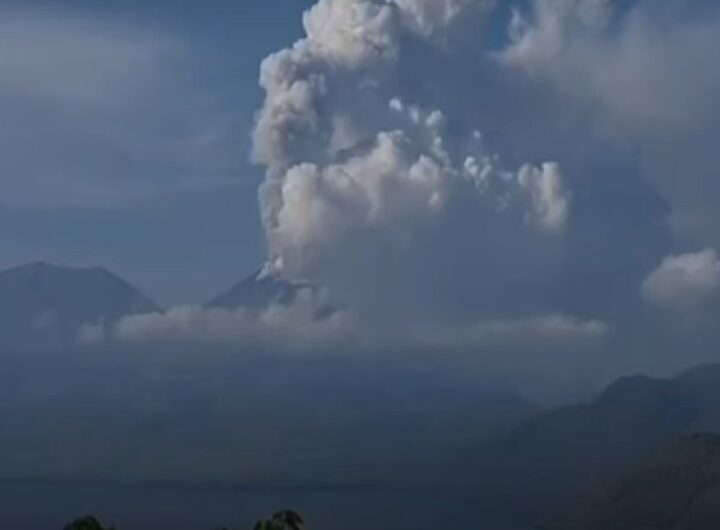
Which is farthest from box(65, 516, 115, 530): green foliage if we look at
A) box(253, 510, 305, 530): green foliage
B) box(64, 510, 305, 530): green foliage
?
box(253, 510, 305, 530): green foliage

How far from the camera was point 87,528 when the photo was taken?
74.8 feet

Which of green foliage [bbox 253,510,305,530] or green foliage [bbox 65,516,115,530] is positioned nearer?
green foliage [bbox 253,510,305,530]

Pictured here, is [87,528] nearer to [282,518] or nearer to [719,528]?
[282,518]

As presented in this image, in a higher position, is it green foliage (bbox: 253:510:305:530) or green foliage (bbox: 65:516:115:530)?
green foliage (bbox: 65:516:115:530)

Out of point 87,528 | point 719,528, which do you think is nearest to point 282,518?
point 87,528

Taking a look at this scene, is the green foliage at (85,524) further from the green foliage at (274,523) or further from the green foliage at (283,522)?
the green foliage at (283,522)

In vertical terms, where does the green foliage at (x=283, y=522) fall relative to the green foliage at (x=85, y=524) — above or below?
below

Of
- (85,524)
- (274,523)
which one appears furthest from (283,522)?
(85,524)

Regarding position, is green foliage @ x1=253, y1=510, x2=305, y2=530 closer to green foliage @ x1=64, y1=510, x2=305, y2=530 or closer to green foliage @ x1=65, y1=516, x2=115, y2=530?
green foliage @ x1=64, y1=510, x2=305, y2=530

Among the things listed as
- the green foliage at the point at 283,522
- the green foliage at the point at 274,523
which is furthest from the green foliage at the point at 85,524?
the green foliage at the point at 283,522

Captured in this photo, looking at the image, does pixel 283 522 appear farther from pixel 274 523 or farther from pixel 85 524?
pixel 85 524

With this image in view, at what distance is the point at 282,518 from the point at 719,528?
183048 millimetres

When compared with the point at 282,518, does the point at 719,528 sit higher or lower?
higher

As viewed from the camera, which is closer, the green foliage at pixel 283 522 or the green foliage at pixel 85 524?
the green foliage at pixel 283 522
